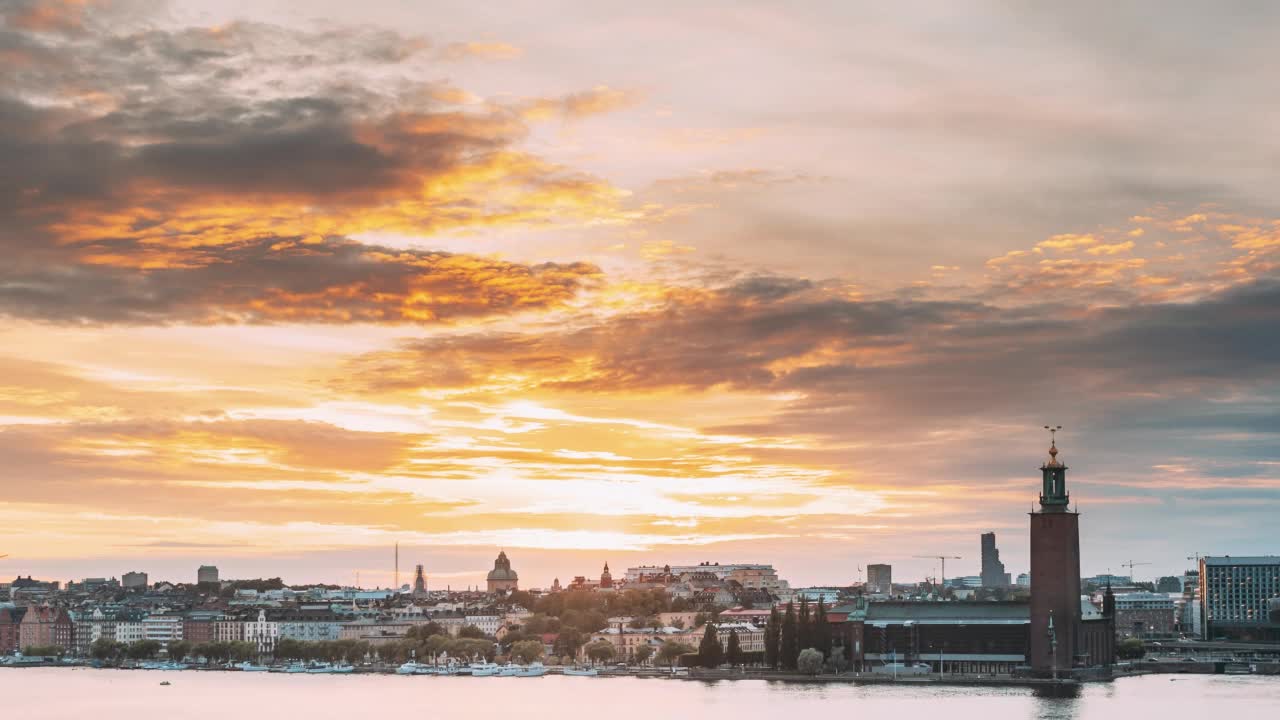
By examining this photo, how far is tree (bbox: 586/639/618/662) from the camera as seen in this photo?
138 m

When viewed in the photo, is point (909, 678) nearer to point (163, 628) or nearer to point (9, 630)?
point (163, 628)

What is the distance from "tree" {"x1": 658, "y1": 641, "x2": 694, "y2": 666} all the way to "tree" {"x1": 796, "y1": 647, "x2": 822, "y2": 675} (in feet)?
79.5

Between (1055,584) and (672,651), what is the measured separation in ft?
123

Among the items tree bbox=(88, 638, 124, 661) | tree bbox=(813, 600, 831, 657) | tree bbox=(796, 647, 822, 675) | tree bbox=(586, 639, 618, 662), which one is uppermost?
tree bbox=(813, 600, 831, 657)

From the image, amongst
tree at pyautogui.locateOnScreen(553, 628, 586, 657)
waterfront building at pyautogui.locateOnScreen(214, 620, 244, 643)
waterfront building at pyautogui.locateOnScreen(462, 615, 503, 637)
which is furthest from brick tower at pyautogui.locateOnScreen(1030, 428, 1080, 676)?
waterfront building at pyautogui.locateOnScreen(214, 620, 244, 643)

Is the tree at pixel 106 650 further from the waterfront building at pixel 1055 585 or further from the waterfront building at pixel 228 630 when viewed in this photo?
the waterfront building at pixel 1055 585

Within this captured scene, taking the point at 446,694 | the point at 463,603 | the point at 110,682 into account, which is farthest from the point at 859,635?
the point at 463,603

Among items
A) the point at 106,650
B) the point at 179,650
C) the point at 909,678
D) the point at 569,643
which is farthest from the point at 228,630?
the point at 909,678

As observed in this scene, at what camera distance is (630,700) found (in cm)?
9200

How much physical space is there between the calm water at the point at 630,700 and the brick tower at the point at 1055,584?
3.63 metres

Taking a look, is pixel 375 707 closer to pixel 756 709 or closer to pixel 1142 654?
pixel 756 709

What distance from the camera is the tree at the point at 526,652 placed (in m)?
138

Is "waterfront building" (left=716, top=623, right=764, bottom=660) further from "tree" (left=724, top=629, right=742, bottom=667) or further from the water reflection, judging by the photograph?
the water reflection

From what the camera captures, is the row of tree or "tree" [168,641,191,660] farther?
"tree" [168,641,191,660]
